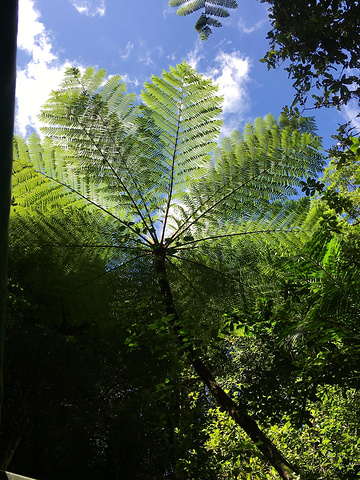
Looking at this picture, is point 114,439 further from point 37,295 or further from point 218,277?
point 218,277

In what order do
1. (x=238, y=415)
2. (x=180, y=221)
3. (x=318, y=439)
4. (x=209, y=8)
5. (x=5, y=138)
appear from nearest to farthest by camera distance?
1. (x=5, y=138)
2. (x=209, y=8)
3. (x=238, y=415)
4. (x=180, y=221)
5. (x=318, y=439)

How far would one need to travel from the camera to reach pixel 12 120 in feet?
1.57

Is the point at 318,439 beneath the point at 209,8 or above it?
above

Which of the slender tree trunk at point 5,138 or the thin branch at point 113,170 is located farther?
the thin branch at point 113,170

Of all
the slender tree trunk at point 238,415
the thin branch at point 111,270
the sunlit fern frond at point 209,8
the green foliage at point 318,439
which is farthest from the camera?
the green foliage at point 318,439

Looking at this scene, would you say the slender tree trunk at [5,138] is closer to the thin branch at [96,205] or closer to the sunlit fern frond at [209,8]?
the sunlit fern frond at [209,8]

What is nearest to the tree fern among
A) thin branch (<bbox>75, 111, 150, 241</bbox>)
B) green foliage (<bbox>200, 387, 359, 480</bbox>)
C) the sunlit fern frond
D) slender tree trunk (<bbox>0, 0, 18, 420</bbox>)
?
thin branch (<bbox>75, 111, 150, 241</bbox>)

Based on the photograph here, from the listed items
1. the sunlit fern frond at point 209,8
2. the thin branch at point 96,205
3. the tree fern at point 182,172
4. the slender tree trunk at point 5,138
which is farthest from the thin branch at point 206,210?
the slender tree trunk at point 5,138

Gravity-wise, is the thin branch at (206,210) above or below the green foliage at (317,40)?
below

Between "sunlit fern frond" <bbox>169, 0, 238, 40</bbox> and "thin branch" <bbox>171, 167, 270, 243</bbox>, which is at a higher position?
"thin branch" <bbox>171, 167, 270, 243</bbox>

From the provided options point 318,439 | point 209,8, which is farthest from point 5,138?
point 318,439

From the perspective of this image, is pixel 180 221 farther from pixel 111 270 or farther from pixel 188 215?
pixel 111 270

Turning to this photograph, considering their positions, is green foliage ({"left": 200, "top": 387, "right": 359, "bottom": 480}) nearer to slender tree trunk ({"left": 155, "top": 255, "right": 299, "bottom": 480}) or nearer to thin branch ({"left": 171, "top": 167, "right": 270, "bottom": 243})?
slender tree trunk ({"left": 155, "top": 255, "right": 299, "bottom": 480})

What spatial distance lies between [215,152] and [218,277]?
2.66 feet
